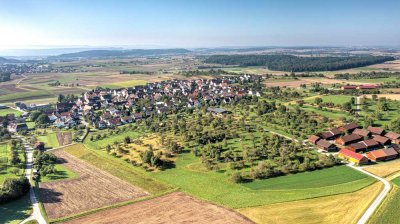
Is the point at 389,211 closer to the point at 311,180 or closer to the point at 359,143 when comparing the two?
the point at 311,180

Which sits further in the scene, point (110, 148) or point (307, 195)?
point (110, 148)

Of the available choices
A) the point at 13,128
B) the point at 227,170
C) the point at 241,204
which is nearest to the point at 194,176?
the point at 227,170

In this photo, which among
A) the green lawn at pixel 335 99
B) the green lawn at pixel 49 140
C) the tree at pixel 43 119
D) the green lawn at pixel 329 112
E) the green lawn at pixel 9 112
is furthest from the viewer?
the green lawn at pixel 9 112

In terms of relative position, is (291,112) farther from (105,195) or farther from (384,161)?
(105,195)

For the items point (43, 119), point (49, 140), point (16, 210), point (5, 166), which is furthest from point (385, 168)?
point (43, 119)

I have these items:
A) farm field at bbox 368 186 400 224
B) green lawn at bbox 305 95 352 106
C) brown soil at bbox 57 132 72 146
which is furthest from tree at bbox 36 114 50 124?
farm field at bbox 368 186 400 224

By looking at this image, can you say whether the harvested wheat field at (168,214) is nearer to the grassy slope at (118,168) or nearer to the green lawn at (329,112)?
the grassy slope at (118,168)

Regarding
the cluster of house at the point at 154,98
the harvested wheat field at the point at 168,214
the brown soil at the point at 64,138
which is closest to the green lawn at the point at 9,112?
the cluster of house at the point at 154,98
